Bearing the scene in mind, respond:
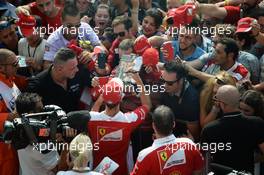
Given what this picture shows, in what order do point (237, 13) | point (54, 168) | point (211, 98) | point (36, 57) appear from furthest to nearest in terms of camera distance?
point (237, 13) < point (36, 57) < point (211, 98) < point (54, 168)

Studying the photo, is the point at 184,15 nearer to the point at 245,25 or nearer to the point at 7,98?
the point at 245,25

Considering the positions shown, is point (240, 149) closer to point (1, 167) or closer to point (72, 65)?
point (72, 65)

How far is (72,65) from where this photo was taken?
600 centimetres

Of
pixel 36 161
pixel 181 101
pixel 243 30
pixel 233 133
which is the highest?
pixel 243 30

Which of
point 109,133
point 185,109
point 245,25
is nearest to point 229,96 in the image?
point 185,109

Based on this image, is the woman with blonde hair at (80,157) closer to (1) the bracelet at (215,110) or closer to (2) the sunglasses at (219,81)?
(1) the bracelet at (215,110)

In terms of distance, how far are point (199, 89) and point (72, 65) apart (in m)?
1.36

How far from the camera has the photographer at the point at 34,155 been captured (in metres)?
5.28

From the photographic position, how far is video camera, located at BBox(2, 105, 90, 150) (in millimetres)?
4957

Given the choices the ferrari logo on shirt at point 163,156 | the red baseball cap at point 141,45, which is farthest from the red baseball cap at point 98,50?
the ferrari logo on shirt at point 163,156

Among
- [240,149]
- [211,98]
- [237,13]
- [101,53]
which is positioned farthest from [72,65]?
[237,13]

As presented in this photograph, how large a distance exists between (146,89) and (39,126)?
58.6 inches

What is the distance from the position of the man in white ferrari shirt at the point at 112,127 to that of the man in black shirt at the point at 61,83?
562 millimetres

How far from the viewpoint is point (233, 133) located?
17.1 ft
